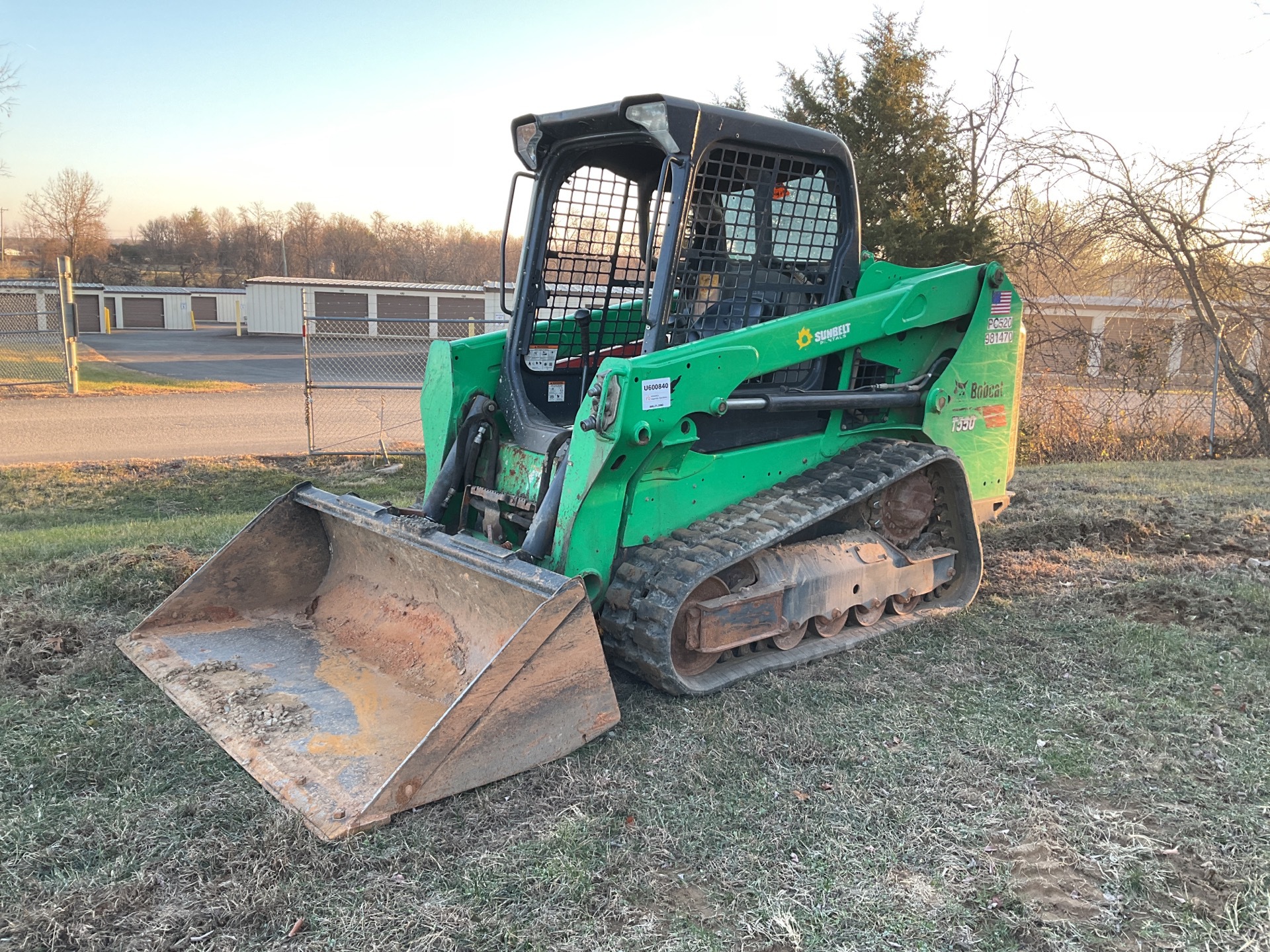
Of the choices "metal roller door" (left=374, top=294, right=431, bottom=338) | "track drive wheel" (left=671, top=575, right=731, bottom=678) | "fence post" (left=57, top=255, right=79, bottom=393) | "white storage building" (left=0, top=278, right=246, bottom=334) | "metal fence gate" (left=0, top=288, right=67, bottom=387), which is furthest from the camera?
"white storage building" (left=0, top=278, right=246, bottom=334)

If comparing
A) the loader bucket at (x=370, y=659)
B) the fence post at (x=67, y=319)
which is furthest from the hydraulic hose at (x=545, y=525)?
the fence post at (x=67, y=319)

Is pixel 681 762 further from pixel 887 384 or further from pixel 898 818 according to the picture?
pixel 887 384

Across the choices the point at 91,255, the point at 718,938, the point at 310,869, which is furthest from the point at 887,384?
the point at 91,255

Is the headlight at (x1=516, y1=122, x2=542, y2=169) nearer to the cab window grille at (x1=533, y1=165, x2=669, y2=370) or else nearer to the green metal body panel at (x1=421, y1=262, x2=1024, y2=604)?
the cab window grille at (x1=533, y1=165, x2=669, y2=370)

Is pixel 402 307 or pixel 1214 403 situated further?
pixel 402 307

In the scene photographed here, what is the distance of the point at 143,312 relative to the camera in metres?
47.2

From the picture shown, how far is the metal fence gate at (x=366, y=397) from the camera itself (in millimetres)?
10633

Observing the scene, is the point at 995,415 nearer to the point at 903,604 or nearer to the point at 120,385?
the point at 903,604

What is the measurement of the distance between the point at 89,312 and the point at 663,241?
49703 millimetres

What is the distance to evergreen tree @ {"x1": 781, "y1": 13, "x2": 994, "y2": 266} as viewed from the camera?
11.5 meters

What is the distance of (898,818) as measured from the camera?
122 inches

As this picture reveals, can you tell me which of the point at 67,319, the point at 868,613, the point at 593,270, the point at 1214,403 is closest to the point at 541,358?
the point at 593,270

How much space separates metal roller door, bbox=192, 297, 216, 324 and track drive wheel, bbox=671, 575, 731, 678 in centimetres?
5253

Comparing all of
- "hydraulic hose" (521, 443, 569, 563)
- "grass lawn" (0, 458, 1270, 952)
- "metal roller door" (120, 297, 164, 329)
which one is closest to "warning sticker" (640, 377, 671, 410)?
"hydraulic hose" (521, 443, 569, 563)
